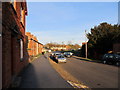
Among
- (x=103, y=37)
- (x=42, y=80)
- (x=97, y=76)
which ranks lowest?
(x=97, y=76)

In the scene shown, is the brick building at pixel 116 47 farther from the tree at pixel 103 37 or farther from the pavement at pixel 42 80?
the pavement at pixel 42 80

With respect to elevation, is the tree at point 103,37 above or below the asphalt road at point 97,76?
above

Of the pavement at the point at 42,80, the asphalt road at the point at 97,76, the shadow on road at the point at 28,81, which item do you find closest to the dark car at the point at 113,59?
the asphalt road at the point at 97,76

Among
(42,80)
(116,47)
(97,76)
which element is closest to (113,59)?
(97,76)

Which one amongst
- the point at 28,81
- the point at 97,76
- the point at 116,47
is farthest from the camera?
the point at 116,47

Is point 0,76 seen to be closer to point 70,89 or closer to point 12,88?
→ point 12,88

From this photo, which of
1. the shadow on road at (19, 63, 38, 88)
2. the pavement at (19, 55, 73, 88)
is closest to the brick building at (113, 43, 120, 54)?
the pavement at (19, 55, 73, 88)

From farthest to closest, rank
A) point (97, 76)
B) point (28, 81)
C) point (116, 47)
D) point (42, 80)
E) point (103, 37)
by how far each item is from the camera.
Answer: point (103, 37) < point (116, 47) < point (97, 76) < point (42, 80) < point (28, 81)

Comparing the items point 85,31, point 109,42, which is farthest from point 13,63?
point 85,31

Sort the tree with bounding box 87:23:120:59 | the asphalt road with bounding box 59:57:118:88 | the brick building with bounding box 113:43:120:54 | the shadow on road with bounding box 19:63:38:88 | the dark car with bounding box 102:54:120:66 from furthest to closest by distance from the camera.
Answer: the tree with bounding box 87:23:120:59, the brick building with bounding box 113:43:120:54, the dark car with bounding box 102:54:120:66, the asphalt road with bounding box 59:57:118:88, the shadow on road with bounding box 19:63:38:88

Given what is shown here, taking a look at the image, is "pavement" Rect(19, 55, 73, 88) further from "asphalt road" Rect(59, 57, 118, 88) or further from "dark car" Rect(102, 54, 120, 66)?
"dark car" Rect(102, 54, 120, 66)

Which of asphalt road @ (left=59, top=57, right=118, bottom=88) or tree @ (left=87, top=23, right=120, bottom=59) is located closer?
asphalt road @ (left=59, top=57, right=118, bottom=88)

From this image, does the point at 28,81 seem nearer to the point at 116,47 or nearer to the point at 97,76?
the point at 97,76

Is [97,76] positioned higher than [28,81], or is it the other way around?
[28,81]
